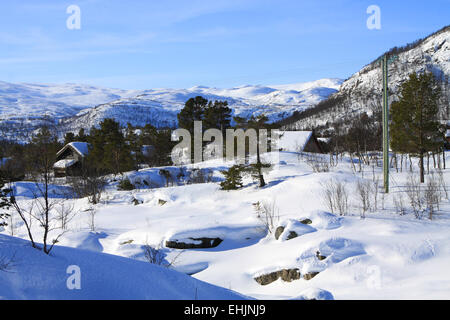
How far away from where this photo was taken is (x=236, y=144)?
23.4 metres

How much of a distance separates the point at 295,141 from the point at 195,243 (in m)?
28.1

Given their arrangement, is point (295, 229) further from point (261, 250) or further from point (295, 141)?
point (295, 141)

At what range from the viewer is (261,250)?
10.9 m

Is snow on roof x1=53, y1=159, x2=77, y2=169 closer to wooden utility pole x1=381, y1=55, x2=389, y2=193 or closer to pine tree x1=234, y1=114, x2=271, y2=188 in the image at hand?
pine tree x1=234, y1=114, x2=271, y2=188

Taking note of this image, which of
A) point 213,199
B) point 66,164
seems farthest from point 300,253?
point 66,164

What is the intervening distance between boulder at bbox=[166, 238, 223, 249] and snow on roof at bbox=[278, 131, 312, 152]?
2567 centimetres

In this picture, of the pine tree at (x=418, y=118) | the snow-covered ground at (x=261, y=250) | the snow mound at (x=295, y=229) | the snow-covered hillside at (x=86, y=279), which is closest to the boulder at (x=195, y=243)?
the snow-covered ground at (x=261, y=250)

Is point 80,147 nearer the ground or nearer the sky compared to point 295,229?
nearer the sky

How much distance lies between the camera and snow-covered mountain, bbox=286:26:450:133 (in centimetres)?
12812

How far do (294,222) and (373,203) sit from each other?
4073 millimetres

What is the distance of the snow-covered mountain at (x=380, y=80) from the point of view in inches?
5044

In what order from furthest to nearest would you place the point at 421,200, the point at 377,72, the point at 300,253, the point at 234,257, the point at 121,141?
the point at 377,72 < the point at 121,141 < the point at 421,200 < the point at 234,257 < the point at 300,253

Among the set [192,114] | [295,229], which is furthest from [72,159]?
[295,229]
